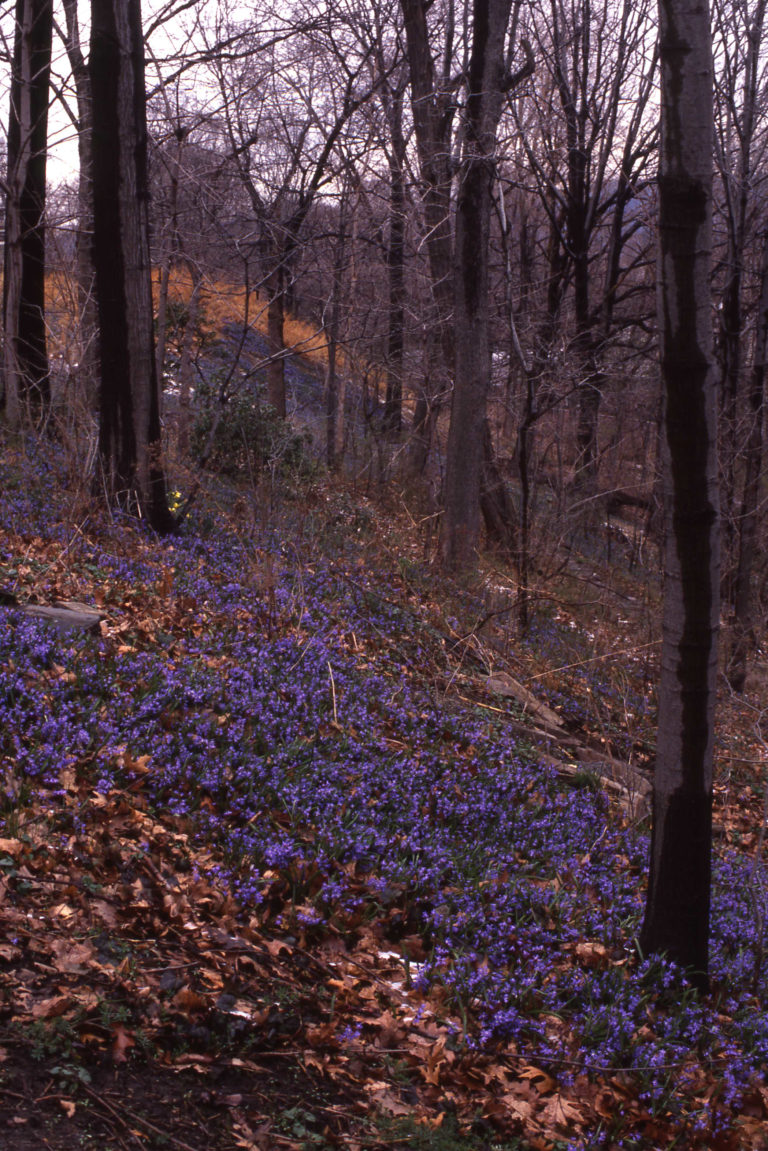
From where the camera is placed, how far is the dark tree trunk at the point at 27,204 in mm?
12109

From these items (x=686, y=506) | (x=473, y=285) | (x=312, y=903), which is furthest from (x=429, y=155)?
(x=312, y=903)

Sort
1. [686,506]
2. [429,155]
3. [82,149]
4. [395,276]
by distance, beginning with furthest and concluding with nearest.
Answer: [395,276] < [429,155] < [82,149] < [686,506]

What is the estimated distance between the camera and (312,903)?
13.5 ft

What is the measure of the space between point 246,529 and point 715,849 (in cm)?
549

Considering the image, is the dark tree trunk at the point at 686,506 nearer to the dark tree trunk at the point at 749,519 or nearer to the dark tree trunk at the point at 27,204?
the dark tree trunk at the point at 749,519

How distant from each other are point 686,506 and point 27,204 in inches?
468

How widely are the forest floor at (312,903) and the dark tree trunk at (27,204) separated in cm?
520

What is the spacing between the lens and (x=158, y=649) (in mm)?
6176

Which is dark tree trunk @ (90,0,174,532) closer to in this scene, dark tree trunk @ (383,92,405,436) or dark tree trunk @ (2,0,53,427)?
dark tree trunk @ (2,0,53,427)

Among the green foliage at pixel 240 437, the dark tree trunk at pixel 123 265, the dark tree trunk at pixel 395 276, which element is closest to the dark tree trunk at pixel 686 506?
the dark tree trunk at pixel 123 265

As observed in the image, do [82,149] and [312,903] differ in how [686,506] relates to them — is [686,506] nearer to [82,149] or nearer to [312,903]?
[312,903]

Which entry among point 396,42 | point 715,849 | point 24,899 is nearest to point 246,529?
point 715,849

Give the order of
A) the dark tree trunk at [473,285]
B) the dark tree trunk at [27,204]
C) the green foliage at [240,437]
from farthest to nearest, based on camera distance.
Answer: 1. the green foliage at [240,437]
2. the dark tree trunk at [27,204]
3. the dark tree trunk at [473,285]

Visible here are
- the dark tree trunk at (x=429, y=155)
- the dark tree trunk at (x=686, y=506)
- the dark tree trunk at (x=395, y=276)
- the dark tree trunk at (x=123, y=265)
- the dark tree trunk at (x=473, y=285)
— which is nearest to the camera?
the dark tree trunk at (x=686, y=506)
